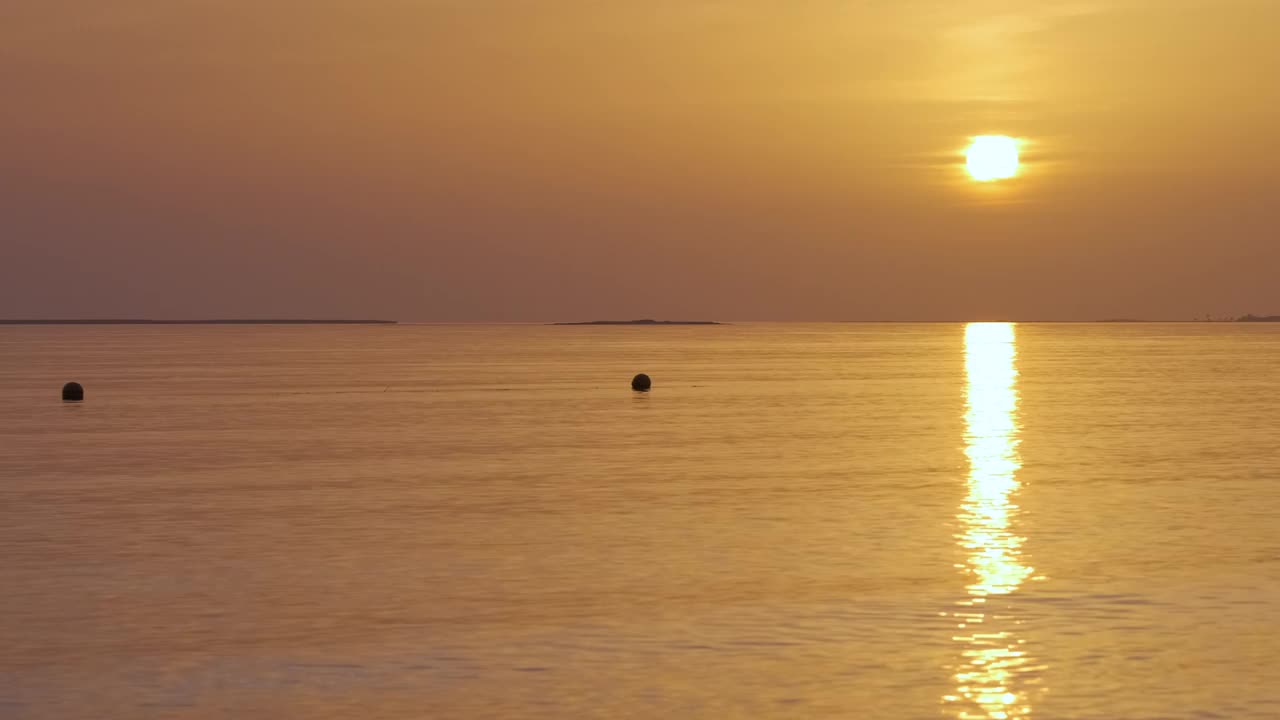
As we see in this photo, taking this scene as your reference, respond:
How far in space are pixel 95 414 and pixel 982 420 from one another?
35.4 m

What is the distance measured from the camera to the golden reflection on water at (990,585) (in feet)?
54.1

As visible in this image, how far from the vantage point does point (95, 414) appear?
65625mm

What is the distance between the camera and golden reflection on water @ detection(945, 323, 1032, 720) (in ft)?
54.1

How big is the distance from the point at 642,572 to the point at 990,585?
511cm

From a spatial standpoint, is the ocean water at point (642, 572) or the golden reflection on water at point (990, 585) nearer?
the golden reflection on water at point (990, 585)

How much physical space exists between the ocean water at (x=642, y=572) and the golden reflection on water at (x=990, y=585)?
0.24 ft

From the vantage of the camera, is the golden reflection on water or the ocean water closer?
the golden reflection on water

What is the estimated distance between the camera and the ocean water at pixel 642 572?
1689 centimetres

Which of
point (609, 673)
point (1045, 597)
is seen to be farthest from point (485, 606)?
point (1045, 597)

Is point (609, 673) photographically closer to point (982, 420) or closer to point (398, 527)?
point (398, 527)

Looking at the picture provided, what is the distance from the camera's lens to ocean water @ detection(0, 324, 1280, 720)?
55.4ft

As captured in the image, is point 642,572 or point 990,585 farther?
point 642,572

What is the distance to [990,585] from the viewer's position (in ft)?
75.0

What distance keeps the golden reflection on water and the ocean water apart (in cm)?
7
